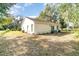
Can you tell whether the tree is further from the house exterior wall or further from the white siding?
the white siding

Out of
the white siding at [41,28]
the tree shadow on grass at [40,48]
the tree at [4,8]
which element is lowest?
the tree shadow on grass at [40,48]

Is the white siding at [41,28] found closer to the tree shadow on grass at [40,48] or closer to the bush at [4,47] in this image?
the tree shadow on grass at [40,48]

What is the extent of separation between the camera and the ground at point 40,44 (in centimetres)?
203

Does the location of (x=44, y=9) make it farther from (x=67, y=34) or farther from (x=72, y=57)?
(x=72, y=57)

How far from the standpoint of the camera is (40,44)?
6.72ft

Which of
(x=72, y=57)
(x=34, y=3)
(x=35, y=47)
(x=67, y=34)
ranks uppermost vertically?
(x=34, y=3)

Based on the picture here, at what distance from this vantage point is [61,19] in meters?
2.07

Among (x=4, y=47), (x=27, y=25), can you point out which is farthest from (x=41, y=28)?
(x=4, y=47)

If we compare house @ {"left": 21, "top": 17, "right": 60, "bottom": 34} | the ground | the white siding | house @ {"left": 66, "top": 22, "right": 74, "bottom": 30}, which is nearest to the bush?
the ground

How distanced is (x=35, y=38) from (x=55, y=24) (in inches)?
11.6

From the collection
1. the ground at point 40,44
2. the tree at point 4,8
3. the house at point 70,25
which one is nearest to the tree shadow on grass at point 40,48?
the ground at point 40,44

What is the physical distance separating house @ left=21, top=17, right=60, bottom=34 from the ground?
61 mm

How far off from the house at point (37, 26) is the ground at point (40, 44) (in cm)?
6

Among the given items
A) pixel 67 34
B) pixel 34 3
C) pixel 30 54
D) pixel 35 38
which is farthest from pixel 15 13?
pixel 67 34
